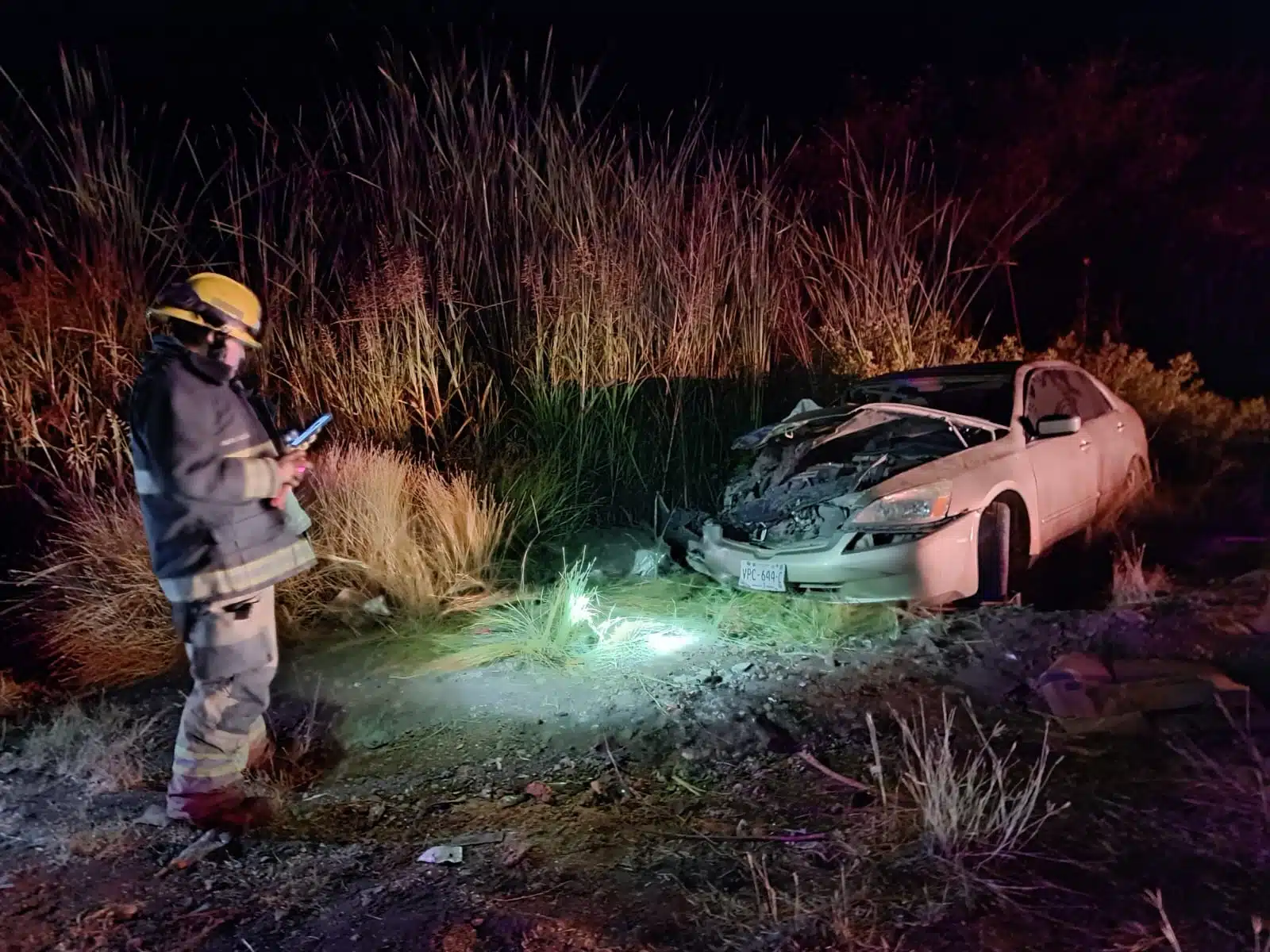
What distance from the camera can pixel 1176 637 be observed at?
4.82 meters

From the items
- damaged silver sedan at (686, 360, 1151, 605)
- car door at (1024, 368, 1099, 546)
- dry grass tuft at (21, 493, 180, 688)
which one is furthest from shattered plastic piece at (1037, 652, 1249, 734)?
dry grass tuft at (21, 493, 180, 688)

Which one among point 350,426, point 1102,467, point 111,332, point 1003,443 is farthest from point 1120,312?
point 111,332

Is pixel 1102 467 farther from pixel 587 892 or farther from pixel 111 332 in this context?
pixel 111 332

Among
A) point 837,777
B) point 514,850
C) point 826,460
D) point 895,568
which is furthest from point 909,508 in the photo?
point 514,850

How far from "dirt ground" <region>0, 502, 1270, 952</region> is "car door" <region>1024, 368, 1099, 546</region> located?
1.19 metres

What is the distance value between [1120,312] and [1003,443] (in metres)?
12.0

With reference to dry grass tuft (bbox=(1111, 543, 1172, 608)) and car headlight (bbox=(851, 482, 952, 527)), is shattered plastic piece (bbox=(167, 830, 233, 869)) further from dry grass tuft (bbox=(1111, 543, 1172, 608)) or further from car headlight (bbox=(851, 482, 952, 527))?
dry grass tuft (bbox=(1111, 543, 1172, 608))

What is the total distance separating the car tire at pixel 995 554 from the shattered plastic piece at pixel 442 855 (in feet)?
11.5

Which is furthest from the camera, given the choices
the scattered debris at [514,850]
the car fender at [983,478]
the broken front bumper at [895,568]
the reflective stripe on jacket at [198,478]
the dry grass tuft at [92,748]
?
the car fender at [983,478]

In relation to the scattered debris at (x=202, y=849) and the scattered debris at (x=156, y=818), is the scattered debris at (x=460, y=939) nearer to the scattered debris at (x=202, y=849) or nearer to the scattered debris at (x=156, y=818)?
the scattered debris at (x=202, y=849)

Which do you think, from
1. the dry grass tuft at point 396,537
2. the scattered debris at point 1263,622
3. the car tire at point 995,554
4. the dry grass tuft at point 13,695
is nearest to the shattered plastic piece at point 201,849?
the dry grass tuft at point 13,695

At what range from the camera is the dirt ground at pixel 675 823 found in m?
2.83

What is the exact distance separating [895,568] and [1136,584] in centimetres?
163

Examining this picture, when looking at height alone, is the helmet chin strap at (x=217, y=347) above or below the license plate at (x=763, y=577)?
above
